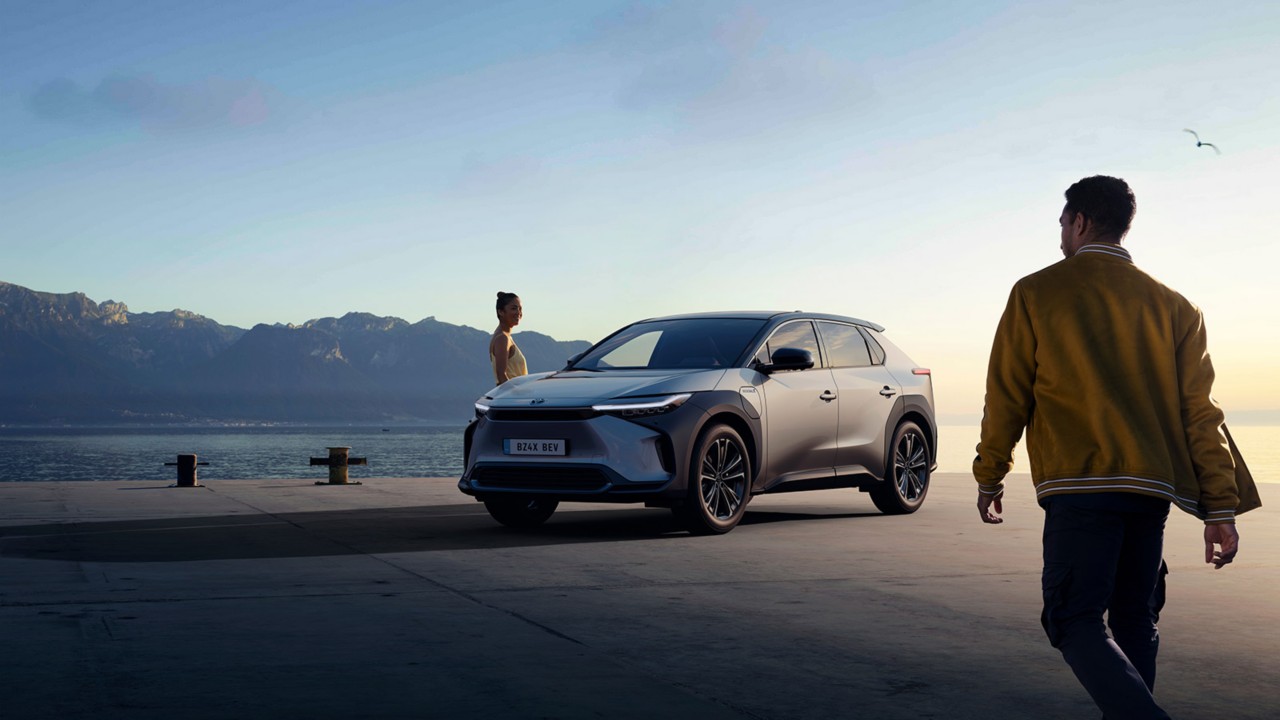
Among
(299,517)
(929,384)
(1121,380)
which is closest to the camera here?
(1121,380)

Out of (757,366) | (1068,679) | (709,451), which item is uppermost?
(757,366)

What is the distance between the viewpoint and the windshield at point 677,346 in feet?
34.4

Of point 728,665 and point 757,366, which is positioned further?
point 757,366

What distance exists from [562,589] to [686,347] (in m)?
4.05

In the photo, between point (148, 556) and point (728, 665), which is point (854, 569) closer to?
point (728, 665)

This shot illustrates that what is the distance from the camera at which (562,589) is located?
22.7ft

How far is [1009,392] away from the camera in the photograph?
3.72 metres

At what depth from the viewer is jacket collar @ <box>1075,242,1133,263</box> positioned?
3727 mm

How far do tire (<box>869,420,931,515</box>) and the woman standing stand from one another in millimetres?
3479

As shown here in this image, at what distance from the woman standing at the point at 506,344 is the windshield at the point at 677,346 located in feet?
4.67

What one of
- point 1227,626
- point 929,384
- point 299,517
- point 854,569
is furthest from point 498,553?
point 929,384

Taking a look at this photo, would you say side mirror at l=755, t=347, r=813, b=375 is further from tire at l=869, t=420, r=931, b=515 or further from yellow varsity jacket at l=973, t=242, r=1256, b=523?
yellow varsity jacket at l=973, t=242, r=1256, b=523

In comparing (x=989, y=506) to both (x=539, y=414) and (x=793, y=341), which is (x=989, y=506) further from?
(x=793, y=341)

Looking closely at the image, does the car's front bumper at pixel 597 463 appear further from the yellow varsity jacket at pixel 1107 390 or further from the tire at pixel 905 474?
the yellow varsity jacket at pixel 1107 390
